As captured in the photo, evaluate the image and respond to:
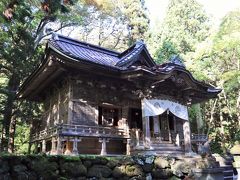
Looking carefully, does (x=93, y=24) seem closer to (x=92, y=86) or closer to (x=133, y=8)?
(x=133, y=8)

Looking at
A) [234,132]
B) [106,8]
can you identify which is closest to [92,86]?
[234,132]

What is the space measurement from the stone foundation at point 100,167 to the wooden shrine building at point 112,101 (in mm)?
2151

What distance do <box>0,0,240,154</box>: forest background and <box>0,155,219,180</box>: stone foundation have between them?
4018 mm

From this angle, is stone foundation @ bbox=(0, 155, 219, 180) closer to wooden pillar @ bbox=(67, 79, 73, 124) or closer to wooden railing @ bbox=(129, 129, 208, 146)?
wooden railing @ bbox=(129, 129, 208, 146)

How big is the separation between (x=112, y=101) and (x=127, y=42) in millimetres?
22728

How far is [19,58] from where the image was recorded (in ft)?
54.6

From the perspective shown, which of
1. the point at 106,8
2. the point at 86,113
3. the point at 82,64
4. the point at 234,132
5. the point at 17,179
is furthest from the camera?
the point at 106,8

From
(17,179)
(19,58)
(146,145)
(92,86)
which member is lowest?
(17,179)

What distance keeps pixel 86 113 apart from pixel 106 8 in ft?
70.9

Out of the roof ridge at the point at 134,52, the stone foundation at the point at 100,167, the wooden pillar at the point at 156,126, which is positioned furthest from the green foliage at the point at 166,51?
the stone foundation at the point at 100,167

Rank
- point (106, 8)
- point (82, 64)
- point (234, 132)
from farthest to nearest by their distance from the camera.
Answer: point (106, 8) < point (234, 132) < point (82, 64)

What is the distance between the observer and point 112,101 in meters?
14.0

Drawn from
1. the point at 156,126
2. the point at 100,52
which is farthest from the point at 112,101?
the point at 100,52

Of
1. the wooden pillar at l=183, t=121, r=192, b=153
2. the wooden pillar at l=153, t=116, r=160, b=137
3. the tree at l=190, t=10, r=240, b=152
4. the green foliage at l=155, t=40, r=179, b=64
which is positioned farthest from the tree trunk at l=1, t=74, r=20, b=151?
the green foliage at l=155, t=40, r=179, b=64
